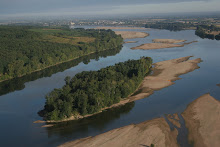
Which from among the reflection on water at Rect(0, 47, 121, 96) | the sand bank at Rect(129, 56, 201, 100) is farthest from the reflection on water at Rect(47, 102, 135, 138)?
the reflection on water at Rect(0, 47, 121, 96)

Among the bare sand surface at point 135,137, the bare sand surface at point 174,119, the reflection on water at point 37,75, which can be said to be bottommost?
the bare sand surface at point 135,137

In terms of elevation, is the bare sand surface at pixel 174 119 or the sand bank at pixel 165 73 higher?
the sand bank at pixel 165 73

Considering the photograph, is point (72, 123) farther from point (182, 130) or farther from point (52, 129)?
point (182, 130)

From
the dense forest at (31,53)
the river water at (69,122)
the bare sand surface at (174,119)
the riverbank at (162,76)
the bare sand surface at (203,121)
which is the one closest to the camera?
the bare sand surface at (203,121)

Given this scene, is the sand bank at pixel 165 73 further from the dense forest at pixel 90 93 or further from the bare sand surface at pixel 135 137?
the bare sand surface at pixel 135 137

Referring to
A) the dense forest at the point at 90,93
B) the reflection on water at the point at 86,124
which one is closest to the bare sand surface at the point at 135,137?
the reflection on water at the point at 86,124

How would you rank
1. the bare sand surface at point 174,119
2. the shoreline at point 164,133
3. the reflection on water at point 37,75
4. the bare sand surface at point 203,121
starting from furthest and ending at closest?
the reflection on water at point 37,75
the bare sand surface at point 174,119
the bare sand surface at point 203,121
the shoreline at point 164,133

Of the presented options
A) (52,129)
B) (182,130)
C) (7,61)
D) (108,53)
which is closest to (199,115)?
(182,130)

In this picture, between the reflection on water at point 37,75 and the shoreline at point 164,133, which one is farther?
the reflection on water at point 37,75
